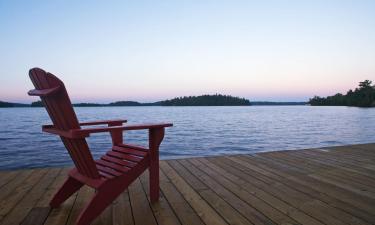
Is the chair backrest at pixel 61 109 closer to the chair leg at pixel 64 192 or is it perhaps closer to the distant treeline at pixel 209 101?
the chair leg at pixel 64 192

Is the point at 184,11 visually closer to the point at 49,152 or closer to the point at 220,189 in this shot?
the point at 49,152

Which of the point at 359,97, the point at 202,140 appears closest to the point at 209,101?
the point at 359,97

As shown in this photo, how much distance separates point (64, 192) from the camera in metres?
2.48

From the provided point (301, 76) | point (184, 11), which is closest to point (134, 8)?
point (184, 11)

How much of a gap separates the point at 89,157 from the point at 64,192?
0.65 m

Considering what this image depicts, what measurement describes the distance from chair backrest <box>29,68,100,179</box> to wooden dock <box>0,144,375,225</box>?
521 mm

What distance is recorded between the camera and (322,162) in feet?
14.4

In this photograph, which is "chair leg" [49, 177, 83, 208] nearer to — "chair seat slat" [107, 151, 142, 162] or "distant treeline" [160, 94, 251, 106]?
"chair seat slat" [107, 151, 142, 162]

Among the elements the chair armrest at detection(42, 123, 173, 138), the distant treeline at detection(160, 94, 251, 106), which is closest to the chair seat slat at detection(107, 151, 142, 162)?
the chair armrest at detection(42, 123, 173, 138)

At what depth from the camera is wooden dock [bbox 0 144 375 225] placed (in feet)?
7.49

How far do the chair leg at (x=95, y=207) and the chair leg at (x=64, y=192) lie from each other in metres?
0.53

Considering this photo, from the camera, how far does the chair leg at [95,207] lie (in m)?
1.95

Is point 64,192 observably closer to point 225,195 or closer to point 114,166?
point 114,166

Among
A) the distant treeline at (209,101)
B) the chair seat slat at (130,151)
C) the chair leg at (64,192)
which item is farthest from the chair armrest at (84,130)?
the distant treeline at (209,101)
